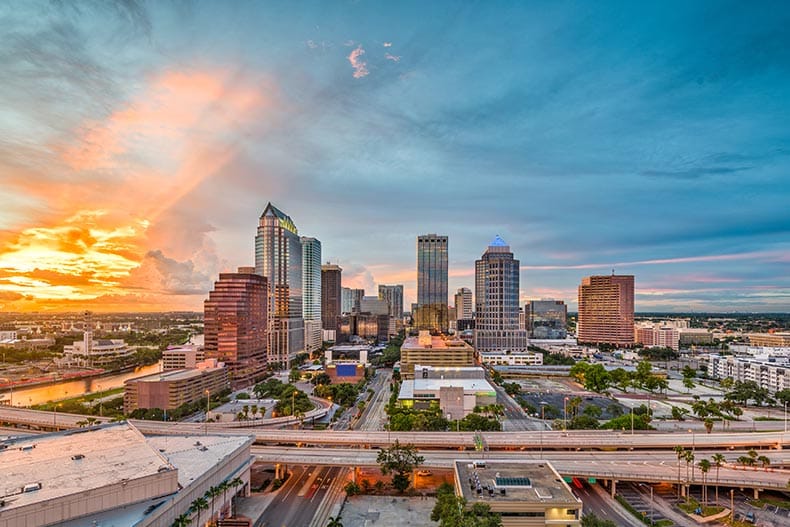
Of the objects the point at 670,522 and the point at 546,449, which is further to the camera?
the point at 546,449

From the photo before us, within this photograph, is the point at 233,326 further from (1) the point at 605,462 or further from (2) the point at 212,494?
(1) the point at 605,462

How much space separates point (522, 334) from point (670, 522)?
124 m

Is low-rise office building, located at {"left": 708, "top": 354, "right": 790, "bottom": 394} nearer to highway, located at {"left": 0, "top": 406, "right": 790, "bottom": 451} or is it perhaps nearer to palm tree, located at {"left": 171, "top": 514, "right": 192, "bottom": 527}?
highway, located at {"left": 0, "top": 406, "right": 790, "bottom": 451}

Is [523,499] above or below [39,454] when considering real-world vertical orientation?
below

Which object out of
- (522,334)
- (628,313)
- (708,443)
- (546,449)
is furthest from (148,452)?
(628,313)

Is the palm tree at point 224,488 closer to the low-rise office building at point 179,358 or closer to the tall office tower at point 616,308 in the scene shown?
the low-rise office building at point 179,358

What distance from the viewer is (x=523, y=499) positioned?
35969 mm

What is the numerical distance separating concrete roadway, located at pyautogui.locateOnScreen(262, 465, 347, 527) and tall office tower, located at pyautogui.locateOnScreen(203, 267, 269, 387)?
61790 mm

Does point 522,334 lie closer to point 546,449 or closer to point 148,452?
point 546,449

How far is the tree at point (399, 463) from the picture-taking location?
4853 centimetres

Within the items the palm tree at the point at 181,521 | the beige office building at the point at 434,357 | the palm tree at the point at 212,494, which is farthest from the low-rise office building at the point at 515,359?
the palm tree at the point at 181,521

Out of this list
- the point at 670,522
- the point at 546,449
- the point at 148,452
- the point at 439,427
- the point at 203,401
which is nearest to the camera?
the point at 148,452

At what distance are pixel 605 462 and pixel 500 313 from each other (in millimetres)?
113584

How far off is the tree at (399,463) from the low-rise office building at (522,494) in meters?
7.49
